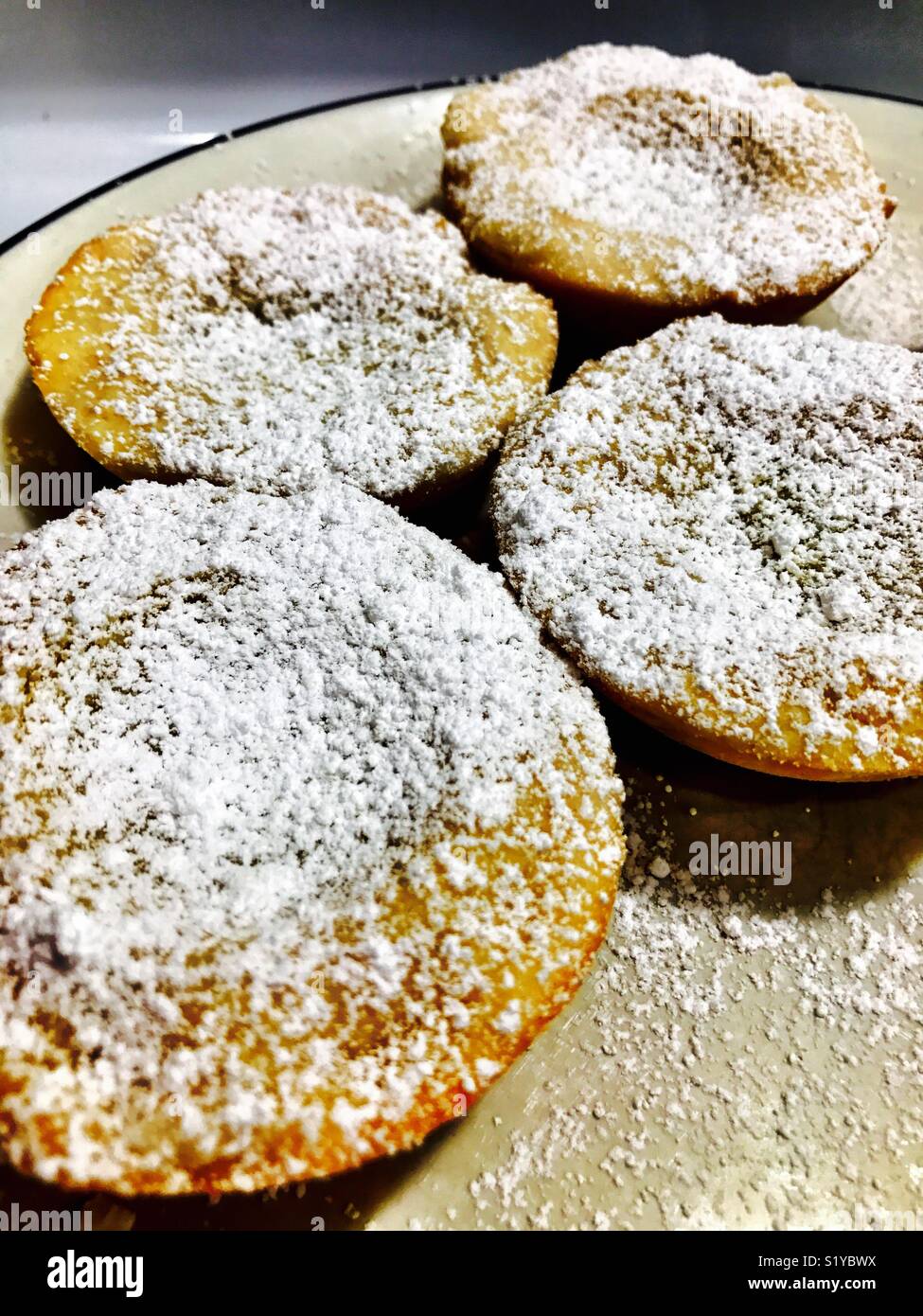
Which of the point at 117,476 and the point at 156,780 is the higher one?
the point at 117,476

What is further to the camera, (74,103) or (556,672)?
(74,103)

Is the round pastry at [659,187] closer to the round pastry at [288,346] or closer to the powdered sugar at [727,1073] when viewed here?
the round pastry at [288,346]

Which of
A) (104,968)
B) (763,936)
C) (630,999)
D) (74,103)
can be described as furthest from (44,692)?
(74,103)

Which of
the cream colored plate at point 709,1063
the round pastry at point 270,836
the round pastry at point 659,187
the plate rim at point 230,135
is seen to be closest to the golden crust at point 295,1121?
the round pastry at point 270,836

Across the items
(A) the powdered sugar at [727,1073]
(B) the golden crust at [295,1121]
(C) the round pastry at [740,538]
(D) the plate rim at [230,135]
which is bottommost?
(A) the powdered sugar at [727,1073]

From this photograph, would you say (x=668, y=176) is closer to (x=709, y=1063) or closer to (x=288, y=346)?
(x=288, y=346)

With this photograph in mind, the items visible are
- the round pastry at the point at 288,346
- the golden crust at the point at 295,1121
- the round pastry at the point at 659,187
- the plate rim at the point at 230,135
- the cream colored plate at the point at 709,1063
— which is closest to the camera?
the golden crust at the point at 295,1121
